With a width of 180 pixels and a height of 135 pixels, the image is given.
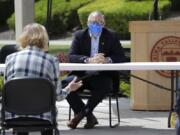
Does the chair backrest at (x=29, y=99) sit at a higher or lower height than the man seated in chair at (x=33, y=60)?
lower

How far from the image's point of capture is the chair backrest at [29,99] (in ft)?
17.2

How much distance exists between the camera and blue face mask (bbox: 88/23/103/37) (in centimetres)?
770

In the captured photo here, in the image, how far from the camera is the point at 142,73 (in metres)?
8.84

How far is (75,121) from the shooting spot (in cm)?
748

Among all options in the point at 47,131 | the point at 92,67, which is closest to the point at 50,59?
the point at 47,131

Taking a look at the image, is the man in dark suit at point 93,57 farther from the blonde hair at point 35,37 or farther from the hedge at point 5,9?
the hedge at point 5,9

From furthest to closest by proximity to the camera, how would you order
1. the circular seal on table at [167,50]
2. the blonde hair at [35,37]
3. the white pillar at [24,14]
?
the white pillar at [24,14], the circular seal on table at [167,50], the blonde hair at [35,37]

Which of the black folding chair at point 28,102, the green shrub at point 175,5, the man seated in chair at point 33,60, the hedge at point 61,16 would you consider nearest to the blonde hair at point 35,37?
the man seated in chair at point 33,60

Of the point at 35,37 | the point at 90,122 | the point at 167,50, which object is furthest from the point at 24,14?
the point at 35,37

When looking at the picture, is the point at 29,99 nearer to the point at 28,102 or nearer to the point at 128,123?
the point at 28,102

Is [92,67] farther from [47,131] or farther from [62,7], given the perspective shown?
[62,7]

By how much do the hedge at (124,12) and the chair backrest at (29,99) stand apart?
66.8 feet

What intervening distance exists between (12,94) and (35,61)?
34cm

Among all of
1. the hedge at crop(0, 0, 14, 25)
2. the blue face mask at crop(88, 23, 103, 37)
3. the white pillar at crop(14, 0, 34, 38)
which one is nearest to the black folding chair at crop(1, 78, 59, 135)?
the blue face mask at crop(88, 23, 103, 37)
